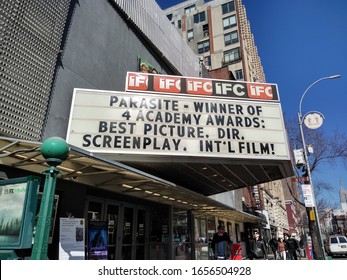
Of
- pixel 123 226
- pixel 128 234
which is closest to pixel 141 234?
pixel 128 234

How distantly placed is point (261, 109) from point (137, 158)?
15.1 feet

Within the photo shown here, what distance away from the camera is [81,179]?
856cm

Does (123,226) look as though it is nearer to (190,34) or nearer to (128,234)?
(128,234)

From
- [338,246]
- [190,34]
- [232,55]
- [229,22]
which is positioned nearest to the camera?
[338,246]

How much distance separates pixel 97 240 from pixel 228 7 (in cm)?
5152

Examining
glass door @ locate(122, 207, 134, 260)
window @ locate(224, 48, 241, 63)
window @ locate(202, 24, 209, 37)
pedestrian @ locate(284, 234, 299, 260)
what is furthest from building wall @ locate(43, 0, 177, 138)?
window @ locate(202, 24, 209, 37)

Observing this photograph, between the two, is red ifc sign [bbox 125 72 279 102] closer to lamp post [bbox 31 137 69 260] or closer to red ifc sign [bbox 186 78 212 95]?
red ifc sign [bbox 186 78 212 95]

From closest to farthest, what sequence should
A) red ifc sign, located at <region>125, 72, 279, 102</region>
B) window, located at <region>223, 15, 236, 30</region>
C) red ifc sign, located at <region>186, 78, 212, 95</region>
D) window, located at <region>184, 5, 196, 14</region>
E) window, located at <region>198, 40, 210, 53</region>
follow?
1. red ifc sign, located at <region>125, 72, 279, 102</region>
2. red ifc sign, located at <region>186, 78, 212, 95</region>
3. window, located at <region>223, 15, 236, 30</region>
4. window, located at <region>198, 40, 210, 53</region>
5. window, located at <region>184, 5, 196, 14</region>

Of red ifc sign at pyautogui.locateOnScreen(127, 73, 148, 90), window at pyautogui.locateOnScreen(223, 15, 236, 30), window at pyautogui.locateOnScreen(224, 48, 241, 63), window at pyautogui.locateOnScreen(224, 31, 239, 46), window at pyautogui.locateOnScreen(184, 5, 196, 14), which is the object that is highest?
window at pyautogui.locateOnScreen(184, 5, 196, 14)

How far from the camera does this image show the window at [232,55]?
47375 mm

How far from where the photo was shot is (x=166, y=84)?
9688 mm

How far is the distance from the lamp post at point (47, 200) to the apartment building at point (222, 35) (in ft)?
143

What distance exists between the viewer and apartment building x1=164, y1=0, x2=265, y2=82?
4734cm

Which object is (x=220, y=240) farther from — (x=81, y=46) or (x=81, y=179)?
(x=81, y=46)
